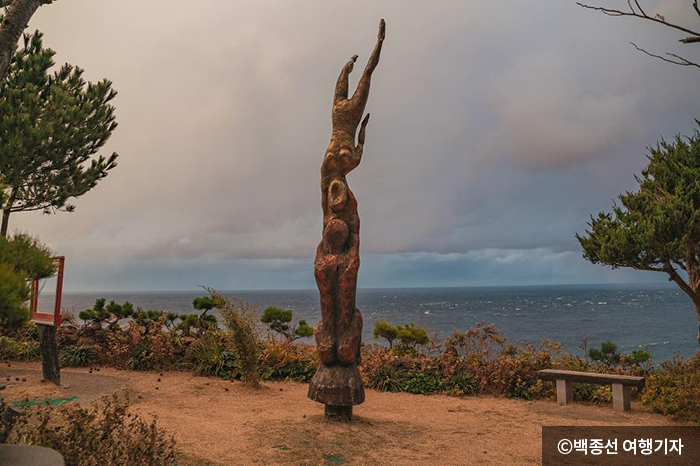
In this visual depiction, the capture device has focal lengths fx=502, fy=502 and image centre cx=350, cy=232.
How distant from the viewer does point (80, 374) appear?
34.8ft

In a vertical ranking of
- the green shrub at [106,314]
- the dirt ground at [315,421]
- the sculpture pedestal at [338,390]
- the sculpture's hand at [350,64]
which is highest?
the sculpture's hand at [350,64]

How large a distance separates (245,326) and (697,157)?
11.0 meters

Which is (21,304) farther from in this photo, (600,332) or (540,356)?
(600,332)

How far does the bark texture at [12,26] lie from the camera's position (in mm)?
5914

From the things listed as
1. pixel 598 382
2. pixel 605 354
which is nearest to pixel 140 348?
pixel 598 382

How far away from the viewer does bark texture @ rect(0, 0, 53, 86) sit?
591cm

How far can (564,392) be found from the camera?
9570mm

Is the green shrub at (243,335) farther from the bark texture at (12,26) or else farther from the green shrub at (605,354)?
the green shrub at (605,354)

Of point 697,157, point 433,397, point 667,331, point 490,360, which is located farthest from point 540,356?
point 667,331

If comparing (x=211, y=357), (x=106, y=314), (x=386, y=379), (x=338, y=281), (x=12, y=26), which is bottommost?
(x=386, y=379)

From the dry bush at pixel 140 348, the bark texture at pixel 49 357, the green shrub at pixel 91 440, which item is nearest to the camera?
the green shrub at pixel 91 440

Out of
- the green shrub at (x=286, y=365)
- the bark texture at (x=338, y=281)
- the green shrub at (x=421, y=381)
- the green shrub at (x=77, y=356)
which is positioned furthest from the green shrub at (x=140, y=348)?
the bark texture at (x=338, y=281)

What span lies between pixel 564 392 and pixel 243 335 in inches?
246

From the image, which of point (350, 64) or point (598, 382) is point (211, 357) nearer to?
point (350, 64)
